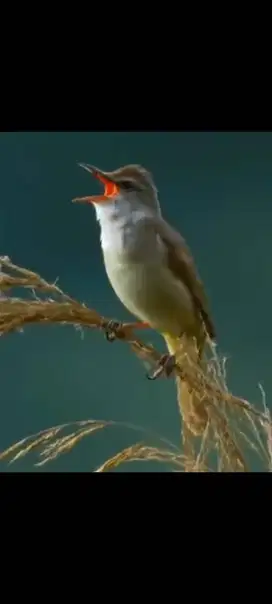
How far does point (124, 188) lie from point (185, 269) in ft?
0.55

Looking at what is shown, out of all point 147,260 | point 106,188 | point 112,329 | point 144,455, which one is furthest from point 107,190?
point 144,455

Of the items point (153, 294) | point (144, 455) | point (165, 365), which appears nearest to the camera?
point (144, 455)

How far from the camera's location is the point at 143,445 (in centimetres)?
72

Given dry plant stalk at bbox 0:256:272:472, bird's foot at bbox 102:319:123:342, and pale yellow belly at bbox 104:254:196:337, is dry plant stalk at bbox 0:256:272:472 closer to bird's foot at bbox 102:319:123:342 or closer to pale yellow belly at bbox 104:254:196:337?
bird's foot at bbox 102:319:123:342

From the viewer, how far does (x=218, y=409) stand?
69cm

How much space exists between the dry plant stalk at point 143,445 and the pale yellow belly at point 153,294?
35 centimetres

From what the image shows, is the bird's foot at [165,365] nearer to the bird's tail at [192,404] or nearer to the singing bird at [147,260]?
the bird's tail at [192,404]

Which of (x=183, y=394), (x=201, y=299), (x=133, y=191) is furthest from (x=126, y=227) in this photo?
(x=183, y=394)

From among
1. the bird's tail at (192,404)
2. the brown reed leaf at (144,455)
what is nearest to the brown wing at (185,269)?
the bird's tail at (192,404)

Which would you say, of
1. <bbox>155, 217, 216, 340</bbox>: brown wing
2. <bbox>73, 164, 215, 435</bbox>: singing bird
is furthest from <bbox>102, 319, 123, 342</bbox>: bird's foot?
<bbox>155, 217, 216, 340</bbox>: brown wing

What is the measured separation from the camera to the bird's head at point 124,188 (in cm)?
119

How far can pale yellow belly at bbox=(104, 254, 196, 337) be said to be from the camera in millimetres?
1113

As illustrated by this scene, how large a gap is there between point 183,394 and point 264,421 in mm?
167

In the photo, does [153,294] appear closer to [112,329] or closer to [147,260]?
[147,260]
